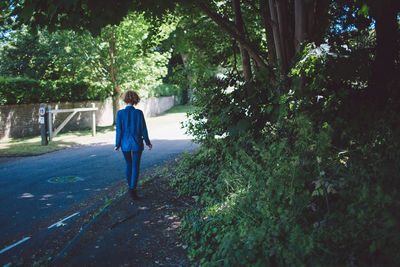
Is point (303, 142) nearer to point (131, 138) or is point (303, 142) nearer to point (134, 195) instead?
point (131, 138)

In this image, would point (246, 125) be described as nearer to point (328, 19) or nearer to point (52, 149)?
point (328, 19)

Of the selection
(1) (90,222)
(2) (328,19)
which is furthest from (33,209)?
(2) (328,19)

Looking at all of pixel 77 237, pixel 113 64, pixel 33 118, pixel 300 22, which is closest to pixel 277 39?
pixel 300 22

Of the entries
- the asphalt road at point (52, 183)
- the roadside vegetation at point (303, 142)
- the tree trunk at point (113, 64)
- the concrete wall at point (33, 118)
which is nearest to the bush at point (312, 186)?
the roadside vegetation at point (303, 142)

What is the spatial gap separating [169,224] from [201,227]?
2.43 ft

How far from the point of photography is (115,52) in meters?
19.5

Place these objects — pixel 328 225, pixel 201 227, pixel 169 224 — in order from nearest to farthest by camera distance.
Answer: pixel 328 225, pixel 201 227, pixel 169 224

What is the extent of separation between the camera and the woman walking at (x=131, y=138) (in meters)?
5.68

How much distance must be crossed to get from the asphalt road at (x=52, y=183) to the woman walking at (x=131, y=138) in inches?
43.9

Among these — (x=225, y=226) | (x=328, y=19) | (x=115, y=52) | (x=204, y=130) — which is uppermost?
(x=115, y=52)

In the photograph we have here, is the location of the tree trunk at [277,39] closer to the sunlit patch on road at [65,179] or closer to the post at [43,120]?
the sunlit patch on road at [65,179]

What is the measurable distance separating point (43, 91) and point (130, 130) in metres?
14.2

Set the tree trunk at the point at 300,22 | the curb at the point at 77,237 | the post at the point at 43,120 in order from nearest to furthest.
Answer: the curb at the point at 77,237
the tree trunk at the point at 300,22
the post at the point at 43,120

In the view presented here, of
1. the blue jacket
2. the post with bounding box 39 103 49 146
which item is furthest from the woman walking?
the post with bounding box 39 103 49 146
